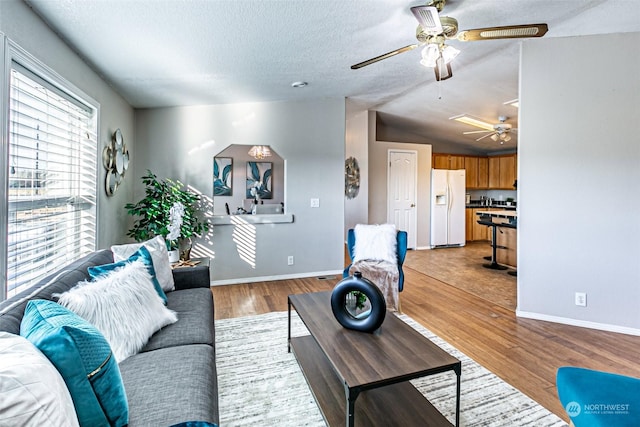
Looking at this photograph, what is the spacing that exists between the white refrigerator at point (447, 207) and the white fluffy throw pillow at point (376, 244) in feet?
12.9

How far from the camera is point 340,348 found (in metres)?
1.57

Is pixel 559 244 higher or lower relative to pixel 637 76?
lower

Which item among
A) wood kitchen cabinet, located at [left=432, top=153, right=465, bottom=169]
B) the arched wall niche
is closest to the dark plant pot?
the arched wall niche

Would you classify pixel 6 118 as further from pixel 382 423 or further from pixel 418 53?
pixel 418 53

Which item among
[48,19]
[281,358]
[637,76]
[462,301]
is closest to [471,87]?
[637,76]

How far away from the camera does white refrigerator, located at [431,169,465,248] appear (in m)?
6.96

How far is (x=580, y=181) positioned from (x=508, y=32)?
5.27ft

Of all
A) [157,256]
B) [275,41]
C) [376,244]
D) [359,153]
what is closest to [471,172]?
[359,153]

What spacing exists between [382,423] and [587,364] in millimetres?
1731

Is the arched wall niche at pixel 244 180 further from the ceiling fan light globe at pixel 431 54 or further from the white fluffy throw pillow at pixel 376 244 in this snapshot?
the ceiling fan light globe at pixel 431 54

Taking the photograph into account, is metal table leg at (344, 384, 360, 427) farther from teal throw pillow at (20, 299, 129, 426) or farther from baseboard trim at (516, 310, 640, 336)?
baseboard trim at (516, 310, 640, 336)

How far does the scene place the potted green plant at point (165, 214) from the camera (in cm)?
335

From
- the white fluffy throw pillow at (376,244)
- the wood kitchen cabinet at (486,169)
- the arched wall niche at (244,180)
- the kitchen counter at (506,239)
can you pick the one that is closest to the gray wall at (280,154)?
the arched wall niche at (244,180)

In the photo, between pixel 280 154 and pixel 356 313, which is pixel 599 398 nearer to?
pixel 356 313
